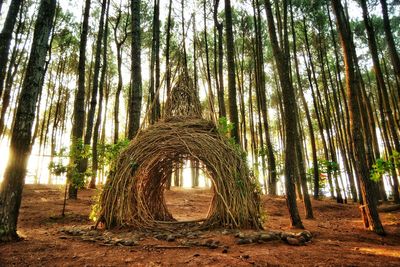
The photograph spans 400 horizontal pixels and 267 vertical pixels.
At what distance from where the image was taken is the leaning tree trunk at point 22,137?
402cm

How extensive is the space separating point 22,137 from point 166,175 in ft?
8.91

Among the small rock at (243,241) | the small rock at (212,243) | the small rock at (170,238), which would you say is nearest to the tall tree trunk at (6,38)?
the small rock at (170,238)

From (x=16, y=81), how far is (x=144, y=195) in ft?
61.9

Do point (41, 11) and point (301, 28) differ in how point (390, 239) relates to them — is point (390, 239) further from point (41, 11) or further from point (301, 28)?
point (301, 28)

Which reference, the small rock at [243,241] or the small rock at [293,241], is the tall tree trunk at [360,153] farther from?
the small rock at [243,241]

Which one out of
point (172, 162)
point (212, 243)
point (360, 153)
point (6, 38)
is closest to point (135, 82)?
point (172, 162)

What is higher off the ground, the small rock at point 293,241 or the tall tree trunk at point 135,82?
the tall tree trunk at point 135,82

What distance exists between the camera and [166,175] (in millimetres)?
5656

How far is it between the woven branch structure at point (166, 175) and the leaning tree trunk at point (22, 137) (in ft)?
4.34

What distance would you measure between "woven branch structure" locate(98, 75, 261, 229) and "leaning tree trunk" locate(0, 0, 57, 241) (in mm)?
1323

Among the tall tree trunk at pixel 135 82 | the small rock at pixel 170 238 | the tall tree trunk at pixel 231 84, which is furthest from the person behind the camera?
the tall tree trunk at pixel 231 84

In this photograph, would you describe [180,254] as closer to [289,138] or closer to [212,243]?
[212,243]

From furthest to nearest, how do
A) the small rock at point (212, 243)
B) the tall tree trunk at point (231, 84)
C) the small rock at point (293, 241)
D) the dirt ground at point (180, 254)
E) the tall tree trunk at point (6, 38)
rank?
the tall tree trunk at point (231, 84) < the tall tree trunk at point (6, 38) < the small rock at point (293, 241) < the small rock at point (212, 243) < the dirt ground at point (180, 254)

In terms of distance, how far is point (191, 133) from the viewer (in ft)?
16.7
